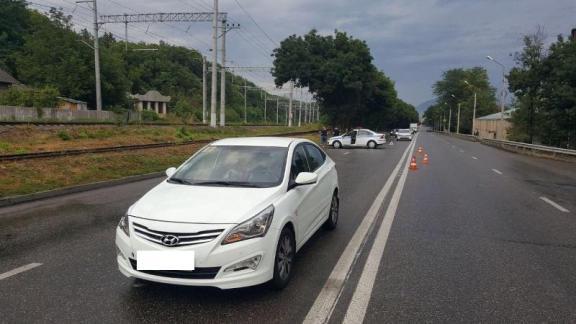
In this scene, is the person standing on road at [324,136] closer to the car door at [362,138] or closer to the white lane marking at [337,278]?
the car door at [362,138]

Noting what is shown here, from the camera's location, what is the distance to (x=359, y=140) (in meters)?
32.5

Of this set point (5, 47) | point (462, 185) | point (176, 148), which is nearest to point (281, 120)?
point (5, 47)

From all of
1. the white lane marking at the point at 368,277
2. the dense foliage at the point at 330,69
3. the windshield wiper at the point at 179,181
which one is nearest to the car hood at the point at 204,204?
the windshield wiper at the point at 179,181

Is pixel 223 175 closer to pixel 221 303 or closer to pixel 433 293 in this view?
pixel 221 303

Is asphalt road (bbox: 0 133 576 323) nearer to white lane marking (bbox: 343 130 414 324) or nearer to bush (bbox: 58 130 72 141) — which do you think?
white lane marking (bbox: 343 130 414 324)

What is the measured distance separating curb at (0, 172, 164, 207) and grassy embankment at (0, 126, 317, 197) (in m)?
0.30

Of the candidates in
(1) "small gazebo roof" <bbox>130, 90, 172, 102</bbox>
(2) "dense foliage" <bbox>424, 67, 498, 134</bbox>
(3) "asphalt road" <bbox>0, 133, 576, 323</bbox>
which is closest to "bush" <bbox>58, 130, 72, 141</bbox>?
(3) "asphalt road" <bbox>0, 133, 576, 323</bbox>

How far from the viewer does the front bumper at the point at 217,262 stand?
3725mm

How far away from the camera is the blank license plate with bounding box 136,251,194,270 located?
3711 millimetres

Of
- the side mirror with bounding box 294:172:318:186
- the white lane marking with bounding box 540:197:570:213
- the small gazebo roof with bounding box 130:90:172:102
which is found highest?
the small gazebo roof with bounding box 130:90:172:102

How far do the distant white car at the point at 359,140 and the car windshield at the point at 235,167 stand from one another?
1070 inches

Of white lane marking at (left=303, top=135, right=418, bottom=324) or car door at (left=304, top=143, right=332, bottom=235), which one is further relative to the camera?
car door at (left=304, top=143, right=332, bottom=235)

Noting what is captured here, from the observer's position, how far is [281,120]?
495 feet

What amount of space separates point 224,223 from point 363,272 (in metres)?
1.91
